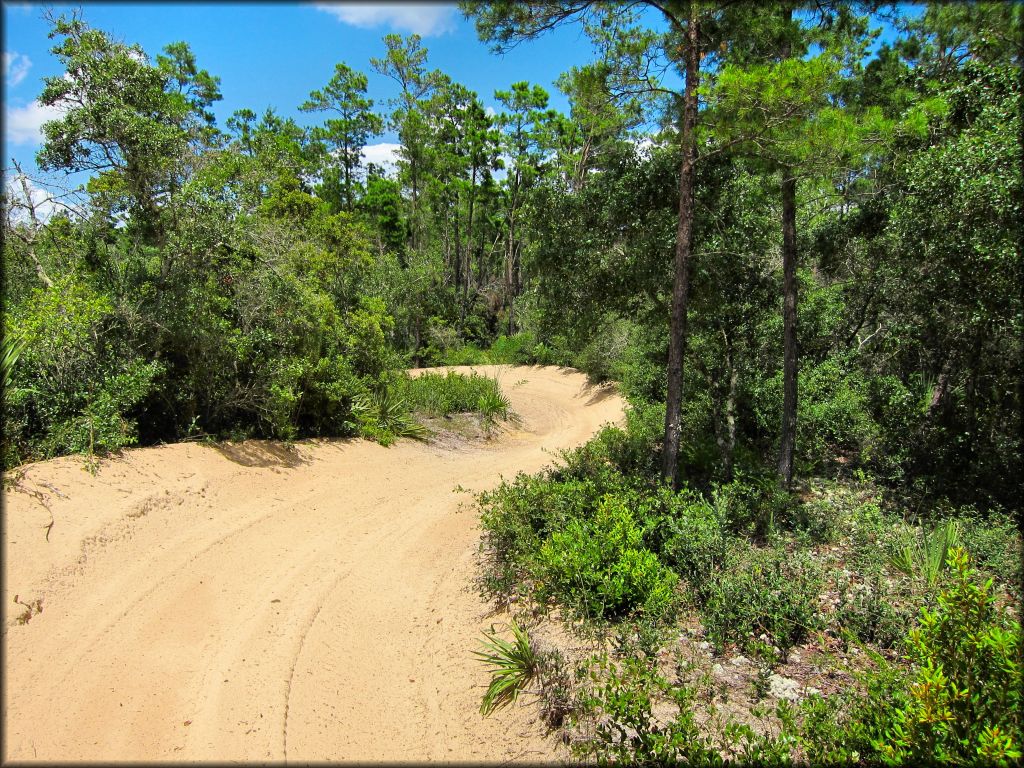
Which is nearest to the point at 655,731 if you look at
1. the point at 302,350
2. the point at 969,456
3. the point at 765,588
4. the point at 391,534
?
the point at 765,588

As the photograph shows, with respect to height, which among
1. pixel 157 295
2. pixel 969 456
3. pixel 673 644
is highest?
pixel 157 295

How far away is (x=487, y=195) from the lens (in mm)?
35844

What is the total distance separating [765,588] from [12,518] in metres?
7.30

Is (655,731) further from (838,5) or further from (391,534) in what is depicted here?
(838,5)

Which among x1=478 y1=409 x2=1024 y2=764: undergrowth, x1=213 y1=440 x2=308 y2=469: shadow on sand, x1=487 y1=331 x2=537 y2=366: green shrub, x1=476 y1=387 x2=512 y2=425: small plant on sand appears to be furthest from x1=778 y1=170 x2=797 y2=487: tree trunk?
x1=487 y1=331 x2=537 y2=366: green shrub

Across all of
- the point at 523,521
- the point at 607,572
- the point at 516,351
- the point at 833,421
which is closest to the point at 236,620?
the point at 523,521

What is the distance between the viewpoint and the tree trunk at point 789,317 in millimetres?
7395

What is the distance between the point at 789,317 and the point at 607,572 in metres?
4.90

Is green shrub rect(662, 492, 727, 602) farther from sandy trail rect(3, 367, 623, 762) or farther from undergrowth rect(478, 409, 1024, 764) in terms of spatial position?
sandy trail rect(3, 367, 623, 762)

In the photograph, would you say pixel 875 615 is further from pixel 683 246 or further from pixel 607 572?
pixel 683 246

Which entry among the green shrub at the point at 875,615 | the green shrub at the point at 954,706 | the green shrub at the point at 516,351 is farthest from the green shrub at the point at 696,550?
the green shrub at the point at 516,351

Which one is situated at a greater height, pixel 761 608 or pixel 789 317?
pixel 789 317

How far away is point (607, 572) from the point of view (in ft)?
16.7

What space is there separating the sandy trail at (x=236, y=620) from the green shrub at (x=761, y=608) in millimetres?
1843
